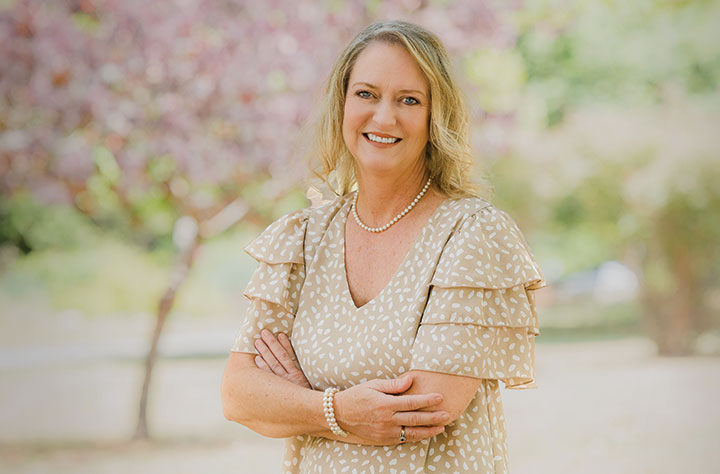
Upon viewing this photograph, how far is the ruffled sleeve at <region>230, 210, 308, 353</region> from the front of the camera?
5.69 feet

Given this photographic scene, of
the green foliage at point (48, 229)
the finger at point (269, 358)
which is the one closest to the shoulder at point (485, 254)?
the finger at point (269, 358)

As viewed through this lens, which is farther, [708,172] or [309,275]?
[708,172]

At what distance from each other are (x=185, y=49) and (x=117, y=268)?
169cm

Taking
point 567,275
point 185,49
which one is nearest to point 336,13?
point 185,49

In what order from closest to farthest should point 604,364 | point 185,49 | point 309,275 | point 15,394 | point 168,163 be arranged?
point 309,275
point 185,49
point 168,163
point 15,394
point 604,364

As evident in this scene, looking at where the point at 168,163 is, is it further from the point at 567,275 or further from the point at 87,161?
the point at 567,275

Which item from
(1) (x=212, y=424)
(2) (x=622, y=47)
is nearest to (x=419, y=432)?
(1) (x=212, y=424)

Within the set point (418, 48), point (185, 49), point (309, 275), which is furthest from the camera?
point (185, 49)

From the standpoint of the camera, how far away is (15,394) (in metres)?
5.86

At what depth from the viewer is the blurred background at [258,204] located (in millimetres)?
5188

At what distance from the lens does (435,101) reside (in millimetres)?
1645

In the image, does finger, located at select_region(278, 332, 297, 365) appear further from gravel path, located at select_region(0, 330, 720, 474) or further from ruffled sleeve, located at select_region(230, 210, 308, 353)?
gravel path, located at select_region(0, 330, 720, 474)

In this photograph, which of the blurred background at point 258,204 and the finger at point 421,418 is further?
the blurred background at point 258,204

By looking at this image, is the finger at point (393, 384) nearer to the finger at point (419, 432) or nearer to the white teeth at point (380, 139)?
the finger at point (419, 432)
